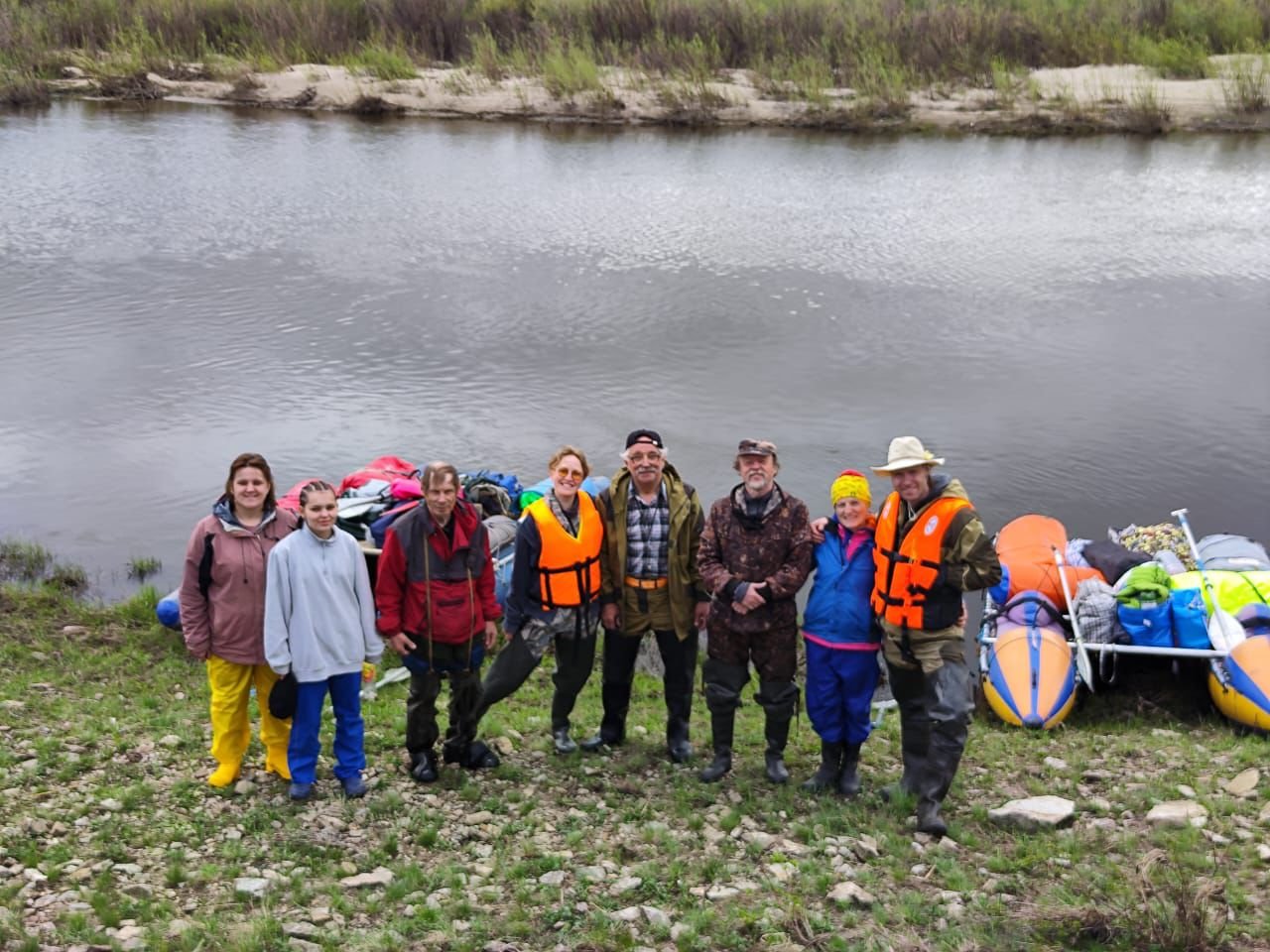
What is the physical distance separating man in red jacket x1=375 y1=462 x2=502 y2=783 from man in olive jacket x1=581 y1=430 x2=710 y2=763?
663 millimetres

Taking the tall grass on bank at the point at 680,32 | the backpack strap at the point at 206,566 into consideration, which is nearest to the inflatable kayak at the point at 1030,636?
the backpack strap at the point at 206,566

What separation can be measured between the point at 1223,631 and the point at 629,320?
35.0ft

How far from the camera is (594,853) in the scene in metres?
5.70

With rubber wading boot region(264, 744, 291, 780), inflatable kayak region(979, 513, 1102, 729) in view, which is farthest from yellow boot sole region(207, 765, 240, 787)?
inflatable kayak region(979, 513, 1102, 729)

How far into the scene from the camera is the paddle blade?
8992 millimetres

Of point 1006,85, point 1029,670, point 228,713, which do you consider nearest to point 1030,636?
point 1029,670

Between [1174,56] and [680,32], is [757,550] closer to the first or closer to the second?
[1174,56]

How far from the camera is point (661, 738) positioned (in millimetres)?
7340

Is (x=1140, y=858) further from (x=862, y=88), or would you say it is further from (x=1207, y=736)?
(x=862, y=88)

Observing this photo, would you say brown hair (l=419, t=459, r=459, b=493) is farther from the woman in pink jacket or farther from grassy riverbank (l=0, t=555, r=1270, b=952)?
grassy riverbank (l=0, t=555, r=1270, b=952)

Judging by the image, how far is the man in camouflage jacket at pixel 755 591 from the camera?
621 centimetres

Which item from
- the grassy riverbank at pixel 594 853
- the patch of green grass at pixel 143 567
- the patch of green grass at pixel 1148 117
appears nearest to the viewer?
the grassy riverbank at pixel 594 853

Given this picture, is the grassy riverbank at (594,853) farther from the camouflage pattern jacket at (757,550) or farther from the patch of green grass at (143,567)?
the patch of green grass at (143,567)

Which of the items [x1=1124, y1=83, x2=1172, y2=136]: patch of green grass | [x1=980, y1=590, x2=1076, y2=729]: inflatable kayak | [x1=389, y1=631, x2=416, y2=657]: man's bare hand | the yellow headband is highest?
[x1=1124, y1=83, x2=1172, y2=136]: patch of green grass
